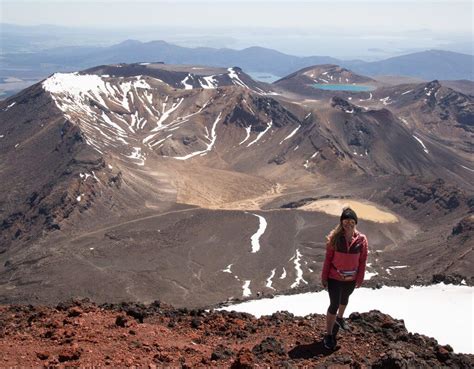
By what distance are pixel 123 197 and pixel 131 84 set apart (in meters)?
71.2

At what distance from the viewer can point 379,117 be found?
14600 centimetres

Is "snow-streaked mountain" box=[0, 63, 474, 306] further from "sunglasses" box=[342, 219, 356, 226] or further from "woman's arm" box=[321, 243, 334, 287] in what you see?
"sunglasses" box=[342, 219, 356, 226]

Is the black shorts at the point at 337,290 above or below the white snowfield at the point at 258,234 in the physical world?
above

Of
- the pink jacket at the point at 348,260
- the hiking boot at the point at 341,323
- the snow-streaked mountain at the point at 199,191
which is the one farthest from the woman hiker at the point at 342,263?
the snow-streaked mountain at the point at 199,191

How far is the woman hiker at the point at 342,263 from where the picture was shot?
1098 centimetres

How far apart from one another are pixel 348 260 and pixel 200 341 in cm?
404

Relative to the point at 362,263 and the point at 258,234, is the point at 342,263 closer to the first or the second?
the point at 362,263

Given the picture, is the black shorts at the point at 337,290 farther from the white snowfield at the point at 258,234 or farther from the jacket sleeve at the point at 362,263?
the white snowfield at the point at 258,234

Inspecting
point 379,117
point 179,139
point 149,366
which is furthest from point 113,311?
point 379,117

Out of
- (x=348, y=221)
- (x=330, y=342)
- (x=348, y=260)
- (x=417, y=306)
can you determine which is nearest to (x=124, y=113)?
(x=417, y=306)

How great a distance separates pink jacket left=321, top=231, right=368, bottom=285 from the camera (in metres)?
11.1

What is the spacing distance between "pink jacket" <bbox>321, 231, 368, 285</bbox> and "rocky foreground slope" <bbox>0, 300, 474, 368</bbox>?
64.1 inches

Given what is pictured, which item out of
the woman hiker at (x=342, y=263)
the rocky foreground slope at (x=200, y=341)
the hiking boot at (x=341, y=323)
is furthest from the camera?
the hiking boot at (x=341, y=323)

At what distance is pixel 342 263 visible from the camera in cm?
1112
